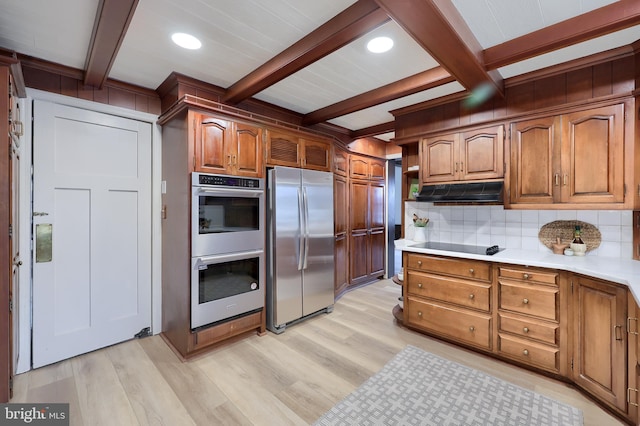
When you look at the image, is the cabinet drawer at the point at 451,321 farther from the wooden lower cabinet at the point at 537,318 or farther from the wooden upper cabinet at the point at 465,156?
the wooden upper cabinet at the point at 465,156

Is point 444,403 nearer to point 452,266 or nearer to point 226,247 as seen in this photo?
point 452,266

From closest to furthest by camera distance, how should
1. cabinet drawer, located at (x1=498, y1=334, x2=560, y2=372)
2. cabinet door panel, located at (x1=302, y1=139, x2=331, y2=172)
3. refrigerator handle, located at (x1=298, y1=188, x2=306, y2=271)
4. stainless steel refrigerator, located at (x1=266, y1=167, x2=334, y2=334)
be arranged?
1. cabinet drawer, located at (x1=498, y1=334, x2=560, y2=372)
2. stainless steel refrigerator, located at (x1=266, y1=167, x2=334, y2=334)
3. refrigerator handle, located at (x1=298, y1=188, x2=306, y2=271)
4. cabinet door panel, located at (x1=302, y1=139, x2=331, y2=172)

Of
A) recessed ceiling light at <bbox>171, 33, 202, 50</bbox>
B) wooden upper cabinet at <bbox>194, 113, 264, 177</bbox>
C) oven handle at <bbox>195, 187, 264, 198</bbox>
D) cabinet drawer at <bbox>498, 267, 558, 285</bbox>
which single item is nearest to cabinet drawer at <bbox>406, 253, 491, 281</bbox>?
cabinet drawer at <bbox>498, 267, 558, 285</bbox>

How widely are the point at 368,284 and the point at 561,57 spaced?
3712mm

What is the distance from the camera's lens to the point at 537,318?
7.23ft

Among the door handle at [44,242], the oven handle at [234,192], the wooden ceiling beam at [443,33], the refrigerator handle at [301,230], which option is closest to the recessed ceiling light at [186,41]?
the oven handle at [234,192]

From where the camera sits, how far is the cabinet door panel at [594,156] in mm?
2143

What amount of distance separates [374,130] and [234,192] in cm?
248

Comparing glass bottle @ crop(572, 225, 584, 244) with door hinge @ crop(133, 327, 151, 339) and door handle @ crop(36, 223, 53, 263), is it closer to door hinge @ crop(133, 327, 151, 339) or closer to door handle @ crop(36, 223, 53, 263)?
door hinge @ crop(133, 327, 151, 339)

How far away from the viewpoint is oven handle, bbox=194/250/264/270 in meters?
2.36

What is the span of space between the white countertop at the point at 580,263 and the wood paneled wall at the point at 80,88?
317 cm

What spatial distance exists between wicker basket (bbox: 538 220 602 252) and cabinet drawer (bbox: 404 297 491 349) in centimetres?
100

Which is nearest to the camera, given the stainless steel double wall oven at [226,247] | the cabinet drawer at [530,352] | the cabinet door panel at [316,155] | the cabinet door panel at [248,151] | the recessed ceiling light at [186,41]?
the recessed ceiling light at [186,41]

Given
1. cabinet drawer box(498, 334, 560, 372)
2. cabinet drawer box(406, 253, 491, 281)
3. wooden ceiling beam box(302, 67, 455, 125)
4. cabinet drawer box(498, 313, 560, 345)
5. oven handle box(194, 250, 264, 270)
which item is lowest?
cabinet drawer box(498, 334, 560, 372)
